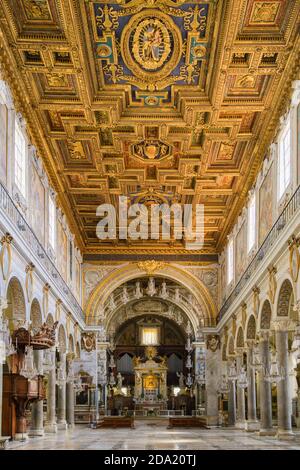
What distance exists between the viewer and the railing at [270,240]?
803 inches

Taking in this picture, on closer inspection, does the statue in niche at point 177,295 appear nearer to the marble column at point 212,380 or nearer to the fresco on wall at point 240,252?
the marble column at point 212,380

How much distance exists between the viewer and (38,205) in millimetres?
25844

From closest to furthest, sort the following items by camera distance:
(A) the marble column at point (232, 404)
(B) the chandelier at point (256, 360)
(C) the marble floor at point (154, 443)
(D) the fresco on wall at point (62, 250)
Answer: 1. (C) the marble floor at point (154, 443)
2. (B) the chandelier at point (256, 360)
3. (D) the fresco on wall at point (62, 250)
4. (A) the marble column at point (232, 404)

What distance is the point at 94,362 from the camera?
40688mm

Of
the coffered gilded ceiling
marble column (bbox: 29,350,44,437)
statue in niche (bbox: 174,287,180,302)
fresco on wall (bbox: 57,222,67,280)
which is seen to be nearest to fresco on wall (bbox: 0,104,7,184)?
the coffered gilded ceiling

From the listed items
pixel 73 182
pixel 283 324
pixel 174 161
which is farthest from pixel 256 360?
pixel 73 182

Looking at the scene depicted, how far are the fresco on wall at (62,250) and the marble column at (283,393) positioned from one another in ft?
36.4

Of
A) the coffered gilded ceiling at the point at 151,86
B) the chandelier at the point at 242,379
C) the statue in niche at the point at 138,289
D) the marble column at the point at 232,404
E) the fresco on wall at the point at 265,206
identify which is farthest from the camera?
the statue in niche at the point at 138,289

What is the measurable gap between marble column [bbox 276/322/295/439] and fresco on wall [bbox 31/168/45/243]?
28.4 ft

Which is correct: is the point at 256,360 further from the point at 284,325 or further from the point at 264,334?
the point at 284,325

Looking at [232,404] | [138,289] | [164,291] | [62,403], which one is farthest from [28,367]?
[138,289]

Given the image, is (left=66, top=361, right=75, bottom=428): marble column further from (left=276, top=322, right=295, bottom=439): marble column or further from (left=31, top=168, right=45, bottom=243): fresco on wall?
(left=276, top=322, right=295, bottom=439): marble column

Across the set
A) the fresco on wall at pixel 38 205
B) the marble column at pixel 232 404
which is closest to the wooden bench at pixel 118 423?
the marble column at pixel 232 404

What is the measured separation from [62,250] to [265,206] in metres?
10.3
